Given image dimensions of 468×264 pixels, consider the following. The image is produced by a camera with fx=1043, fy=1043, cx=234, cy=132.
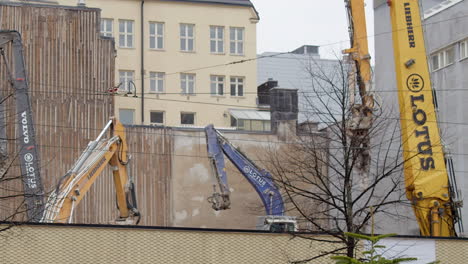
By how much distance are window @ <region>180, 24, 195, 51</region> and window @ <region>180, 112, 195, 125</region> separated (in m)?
4.39

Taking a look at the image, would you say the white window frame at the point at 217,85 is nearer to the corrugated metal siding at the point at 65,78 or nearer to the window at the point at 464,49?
the corrugated metal siding at the point at 65,78

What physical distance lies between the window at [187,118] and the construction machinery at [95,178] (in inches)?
1033

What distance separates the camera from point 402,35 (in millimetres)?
34844

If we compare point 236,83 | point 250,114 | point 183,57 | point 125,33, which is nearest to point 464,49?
point 250,114

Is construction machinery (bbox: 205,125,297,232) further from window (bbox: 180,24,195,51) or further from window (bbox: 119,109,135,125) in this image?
window (bbox: 180,24,195,51)

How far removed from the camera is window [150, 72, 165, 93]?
67.9m

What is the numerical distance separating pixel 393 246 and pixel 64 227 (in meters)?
7.37

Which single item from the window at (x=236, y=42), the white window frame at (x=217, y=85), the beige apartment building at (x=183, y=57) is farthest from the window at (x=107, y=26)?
the window at (x=236, y=42)

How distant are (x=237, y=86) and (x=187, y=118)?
4.33 meters

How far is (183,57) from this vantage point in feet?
226

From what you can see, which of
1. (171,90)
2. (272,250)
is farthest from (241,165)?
(171,90)

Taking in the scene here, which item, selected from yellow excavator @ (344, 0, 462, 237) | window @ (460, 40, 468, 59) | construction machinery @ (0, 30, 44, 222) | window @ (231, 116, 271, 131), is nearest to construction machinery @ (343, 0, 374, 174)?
yellow excavator @ (344, 0, 462, 237)

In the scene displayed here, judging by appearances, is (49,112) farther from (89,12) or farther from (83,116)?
(89,12)

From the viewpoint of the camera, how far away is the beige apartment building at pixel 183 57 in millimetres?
67438
